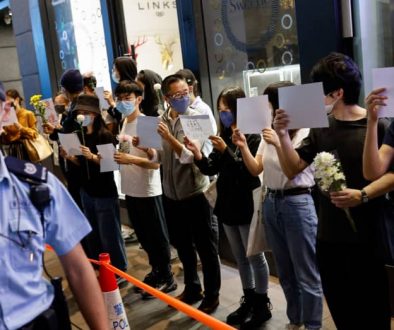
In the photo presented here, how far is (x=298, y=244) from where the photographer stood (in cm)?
281

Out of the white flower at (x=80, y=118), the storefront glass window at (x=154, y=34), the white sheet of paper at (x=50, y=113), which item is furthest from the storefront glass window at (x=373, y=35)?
the storefront glass window at (x=154, y=34)

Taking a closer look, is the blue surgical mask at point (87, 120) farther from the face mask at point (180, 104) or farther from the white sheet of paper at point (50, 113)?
the face mask at point (180, 104)

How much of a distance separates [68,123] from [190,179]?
141 cm

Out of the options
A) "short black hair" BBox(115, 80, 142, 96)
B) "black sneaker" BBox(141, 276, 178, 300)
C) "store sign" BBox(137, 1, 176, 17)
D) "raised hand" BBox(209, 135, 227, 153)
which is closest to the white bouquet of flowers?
"raised hand" BBox(209, 135, 227, 153)

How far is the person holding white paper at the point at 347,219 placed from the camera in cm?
224

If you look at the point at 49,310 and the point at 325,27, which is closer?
the point at 49,310

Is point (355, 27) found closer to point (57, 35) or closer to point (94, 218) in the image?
point (94, 218)

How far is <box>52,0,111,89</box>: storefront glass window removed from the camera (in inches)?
267

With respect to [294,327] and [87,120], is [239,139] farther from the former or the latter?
[87,120]

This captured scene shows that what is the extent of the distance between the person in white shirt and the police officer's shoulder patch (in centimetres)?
146

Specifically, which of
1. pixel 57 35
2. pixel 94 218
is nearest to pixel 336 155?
pixel 94 218

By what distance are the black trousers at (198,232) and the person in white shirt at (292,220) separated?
74 cm

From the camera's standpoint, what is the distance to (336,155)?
2293mm

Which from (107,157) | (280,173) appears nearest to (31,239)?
(280,173)
